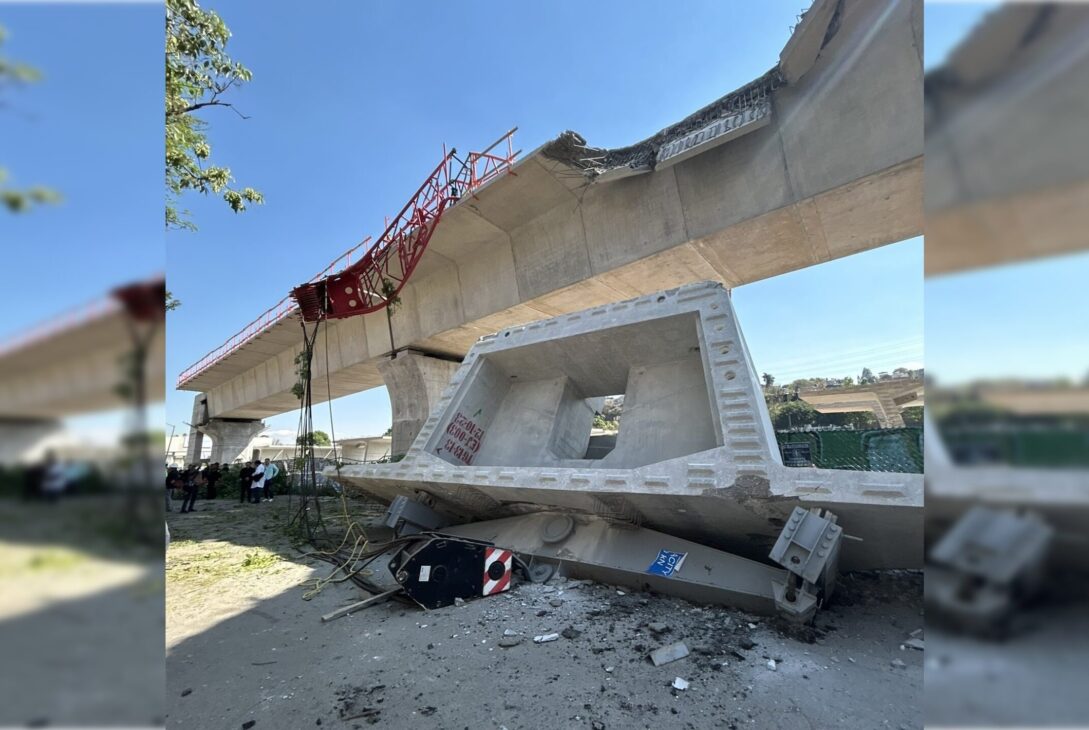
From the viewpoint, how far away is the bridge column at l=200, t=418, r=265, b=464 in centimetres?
2886

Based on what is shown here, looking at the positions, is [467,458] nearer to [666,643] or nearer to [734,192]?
[666,643]

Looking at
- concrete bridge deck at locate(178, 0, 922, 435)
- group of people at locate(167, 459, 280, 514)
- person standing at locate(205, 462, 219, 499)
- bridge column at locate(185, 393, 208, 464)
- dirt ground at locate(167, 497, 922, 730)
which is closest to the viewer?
dirt ground at locate(167, 497, 922, 730)

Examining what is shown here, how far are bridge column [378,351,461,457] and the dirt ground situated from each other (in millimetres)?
9053

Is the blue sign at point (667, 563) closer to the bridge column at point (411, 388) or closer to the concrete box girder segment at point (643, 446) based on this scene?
the concrete box girder segment at point (643, 446)

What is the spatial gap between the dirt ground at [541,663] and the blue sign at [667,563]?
232 millimetres

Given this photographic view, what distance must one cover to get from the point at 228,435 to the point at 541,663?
105 feet

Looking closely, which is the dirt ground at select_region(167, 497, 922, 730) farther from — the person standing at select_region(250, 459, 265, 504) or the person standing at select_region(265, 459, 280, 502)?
the person standing at select_region(265, 459, 280, 502)

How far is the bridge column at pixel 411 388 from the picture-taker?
1421 centimetres

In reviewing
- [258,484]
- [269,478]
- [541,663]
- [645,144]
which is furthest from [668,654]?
[269,478]

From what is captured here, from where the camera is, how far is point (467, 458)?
774 centimetres

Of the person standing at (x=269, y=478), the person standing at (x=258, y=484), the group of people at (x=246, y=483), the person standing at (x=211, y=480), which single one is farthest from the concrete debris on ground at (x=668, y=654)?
the person standing at (x=211, y=480)

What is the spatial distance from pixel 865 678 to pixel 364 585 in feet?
14.7

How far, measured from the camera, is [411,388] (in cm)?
1448

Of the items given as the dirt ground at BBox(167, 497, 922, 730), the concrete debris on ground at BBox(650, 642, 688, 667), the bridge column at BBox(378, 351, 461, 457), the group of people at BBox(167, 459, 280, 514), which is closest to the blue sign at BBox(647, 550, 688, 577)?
the dirt ground at BBox(167, 497, 922, 730)
